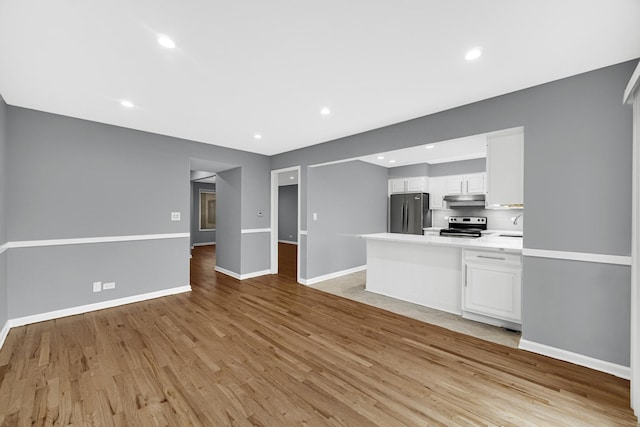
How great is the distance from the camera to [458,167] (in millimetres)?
6512

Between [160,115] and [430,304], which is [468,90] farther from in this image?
[160,115]

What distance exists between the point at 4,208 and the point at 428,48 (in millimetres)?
4624

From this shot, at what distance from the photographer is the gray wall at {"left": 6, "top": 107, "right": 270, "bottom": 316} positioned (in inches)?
124

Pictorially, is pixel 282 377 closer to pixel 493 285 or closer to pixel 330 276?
pixel 493 285

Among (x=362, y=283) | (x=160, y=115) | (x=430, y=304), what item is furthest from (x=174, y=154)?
(x=430, y=304)

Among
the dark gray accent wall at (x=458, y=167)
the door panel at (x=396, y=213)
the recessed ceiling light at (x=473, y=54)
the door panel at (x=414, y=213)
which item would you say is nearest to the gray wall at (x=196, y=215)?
the door panel at (x=396, y=213)

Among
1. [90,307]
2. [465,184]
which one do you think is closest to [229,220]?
[90,307]

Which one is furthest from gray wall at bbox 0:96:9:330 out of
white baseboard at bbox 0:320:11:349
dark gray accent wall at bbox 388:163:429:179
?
dark gray accent wall at bbox 388:163:429:179

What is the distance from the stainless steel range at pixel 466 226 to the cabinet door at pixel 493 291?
2705mm

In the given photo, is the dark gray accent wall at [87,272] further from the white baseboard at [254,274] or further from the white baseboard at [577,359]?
the white baseboard at [577,359]

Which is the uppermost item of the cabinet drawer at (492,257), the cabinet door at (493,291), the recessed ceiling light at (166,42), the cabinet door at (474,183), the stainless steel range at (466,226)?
the recessed ceiling light at (166,42)

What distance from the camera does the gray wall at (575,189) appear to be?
2.19 m

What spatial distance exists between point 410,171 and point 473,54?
194 inches

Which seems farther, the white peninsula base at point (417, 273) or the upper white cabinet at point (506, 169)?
the white peninsula base at point (417, 273)
